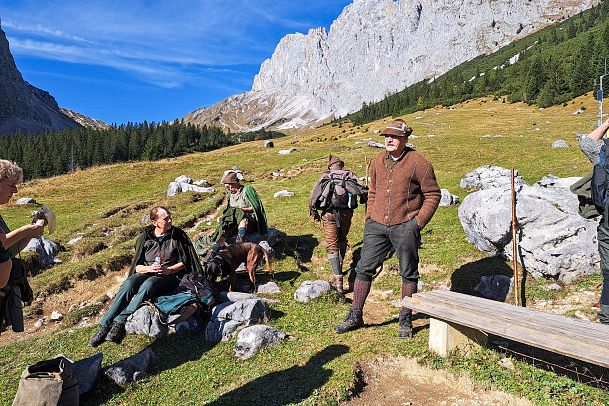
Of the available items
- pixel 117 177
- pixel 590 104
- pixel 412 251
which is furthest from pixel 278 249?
pixel 590 104

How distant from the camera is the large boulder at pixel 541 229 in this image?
28.0 feet

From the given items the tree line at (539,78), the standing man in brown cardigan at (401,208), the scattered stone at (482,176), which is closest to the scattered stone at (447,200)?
the scattered stone at (482,176)

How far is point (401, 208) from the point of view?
6672 mm

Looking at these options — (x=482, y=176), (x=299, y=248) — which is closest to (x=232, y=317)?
(x=299, y=248)

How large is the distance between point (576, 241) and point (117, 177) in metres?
37.8

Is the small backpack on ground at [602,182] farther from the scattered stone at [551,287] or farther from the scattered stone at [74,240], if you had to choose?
the scattered stone at [74,240]

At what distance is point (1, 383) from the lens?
6000 millimetres

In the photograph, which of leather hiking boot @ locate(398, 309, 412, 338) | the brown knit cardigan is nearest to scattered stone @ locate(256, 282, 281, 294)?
leather hiking boot @ locate(398, 309, 412, 338)

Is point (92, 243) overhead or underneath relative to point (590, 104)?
underneath

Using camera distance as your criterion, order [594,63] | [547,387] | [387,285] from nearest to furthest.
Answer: [547,387] < [387,285] < [594,63]

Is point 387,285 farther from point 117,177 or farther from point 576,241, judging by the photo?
point 117,177

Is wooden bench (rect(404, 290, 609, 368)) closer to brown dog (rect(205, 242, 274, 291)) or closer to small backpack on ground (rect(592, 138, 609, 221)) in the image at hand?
small backpack on ground (rect(592, 138, 609, 221))

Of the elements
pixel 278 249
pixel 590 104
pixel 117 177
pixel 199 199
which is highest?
pixel 590 104

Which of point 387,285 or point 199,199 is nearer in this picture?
point 387,285
